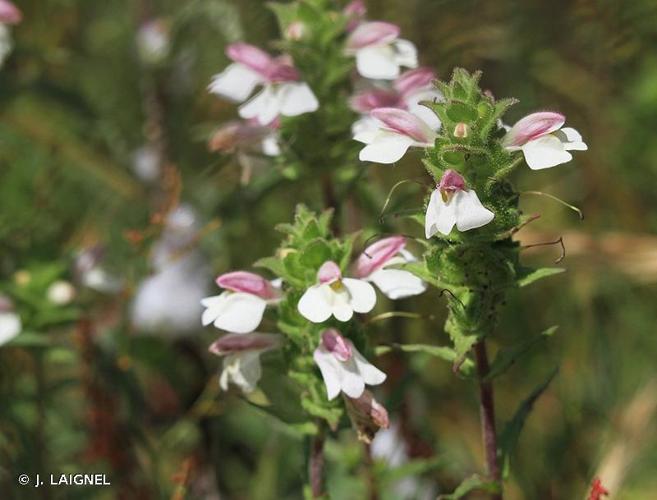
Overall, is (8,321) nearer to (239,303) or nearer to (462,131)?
(239,303)

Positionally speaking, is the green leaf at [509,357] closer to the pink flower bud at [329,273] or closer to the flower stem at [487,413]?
the flower stem at [487,413]

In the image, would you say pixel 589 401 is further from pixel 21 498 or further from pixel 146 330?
pixel 21 498

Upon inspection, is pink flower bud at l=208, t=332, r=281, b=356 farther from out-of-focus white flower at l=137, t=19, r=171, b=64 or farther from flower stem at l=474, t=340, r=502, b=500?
out-of-focus white flower at l=137, t=19, r=171, b=64

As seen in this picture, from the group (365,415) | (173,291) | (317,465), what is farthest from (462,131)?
(173,291)

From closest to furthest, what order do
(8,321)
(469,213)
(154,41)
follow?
(469,213), (8,321), (154,41)

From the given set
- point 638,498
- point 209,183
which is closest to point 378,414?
point 638,498
